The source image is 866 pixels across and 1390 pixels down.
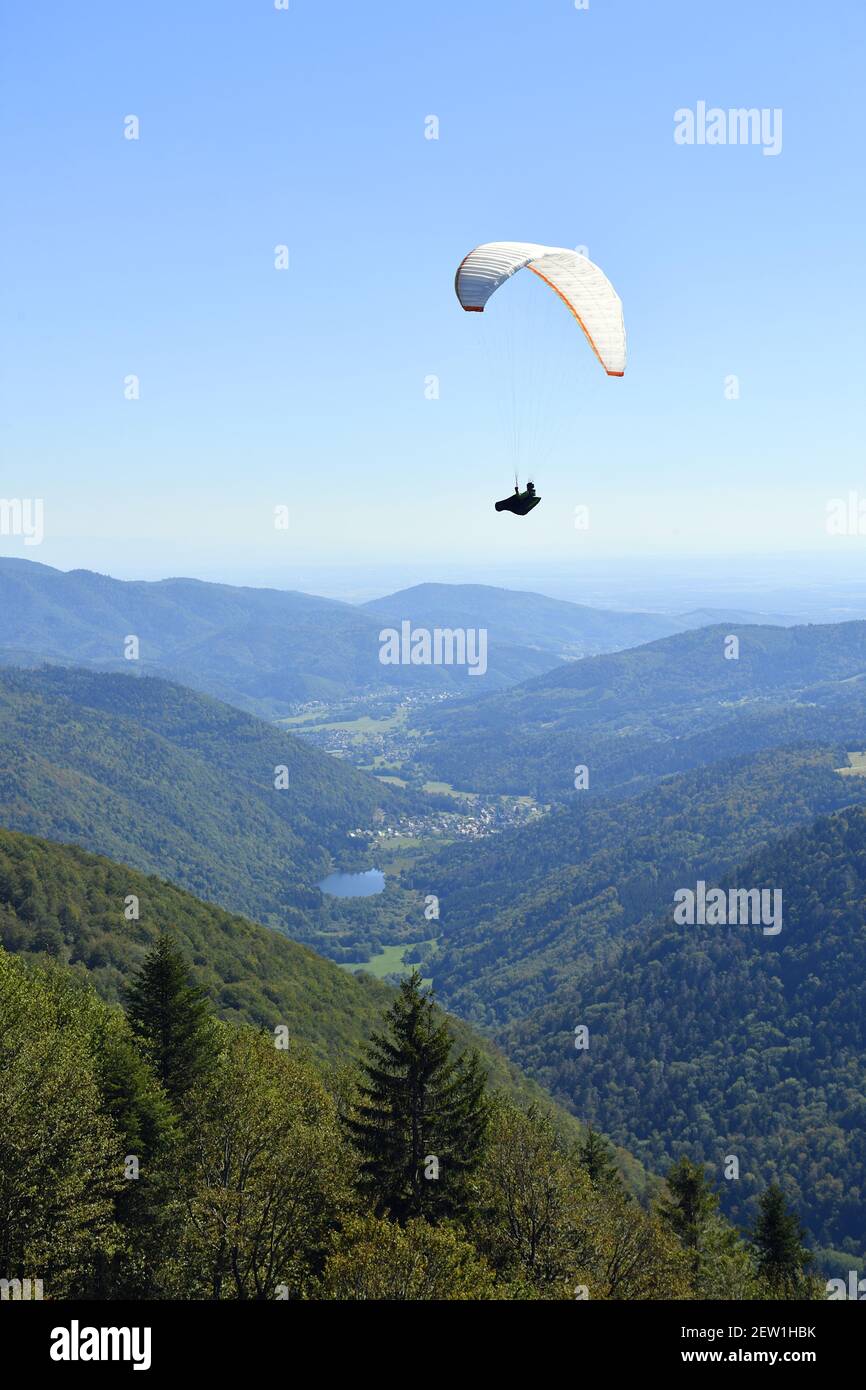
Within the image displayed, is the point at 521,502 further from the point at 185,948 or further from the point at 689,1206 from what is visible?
the point at 185,948

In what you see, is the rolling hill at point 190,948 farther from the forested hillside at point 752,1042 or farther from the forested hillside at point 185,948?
the forested hillside at point 752,1042

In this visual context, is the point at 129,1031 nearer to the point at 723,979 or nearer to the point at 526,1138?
the point at 526,1138

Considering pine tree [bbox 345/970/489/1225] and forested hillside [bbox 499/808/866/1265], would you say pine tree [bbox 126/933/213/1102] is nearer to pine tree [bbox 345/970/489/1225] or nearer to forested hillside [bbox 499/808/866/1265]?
pine tree [bbox 345/970/489/1225]

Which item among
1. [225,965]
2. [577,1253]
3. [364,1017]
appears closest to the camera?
[577,1253]

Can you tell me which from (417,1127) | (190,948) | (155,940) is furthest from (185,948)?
(417,1127)

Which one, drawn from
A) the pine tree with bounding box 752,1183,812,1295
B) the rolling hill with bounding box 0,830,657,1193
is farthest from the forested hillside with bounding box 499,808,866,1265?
the pine tree with bounding box 752,1183,812,1295
